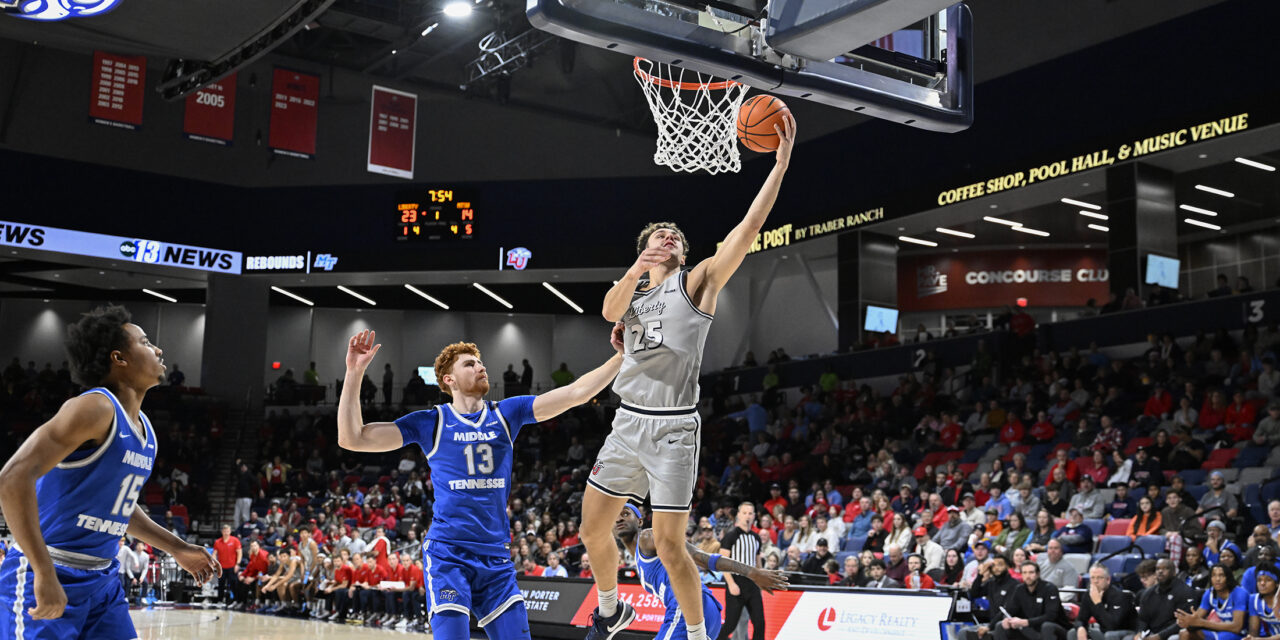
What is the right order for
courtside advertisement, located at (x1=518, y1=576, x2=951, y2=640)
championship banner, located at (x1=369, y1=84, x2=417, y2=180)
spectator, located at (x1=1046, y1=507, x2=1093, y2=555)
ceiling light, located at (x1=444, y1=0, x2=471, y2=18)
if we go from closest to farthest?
courtside advertisement, located at (x1=518, y1=576, x2=951, y2=640), spectator, located at (x1=1046, y1=507, x2=1093, y2=555), ceiling light, located at (x1=444, y1=0, x2=471, y2=18), championship banner, located at (x1=369, y1=84, x2=417, y2=180)

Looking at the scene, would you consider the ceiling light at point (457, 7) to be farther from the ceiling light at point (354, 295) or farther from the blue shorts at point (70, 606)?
Answer: the blue shorts at point (70, 606)

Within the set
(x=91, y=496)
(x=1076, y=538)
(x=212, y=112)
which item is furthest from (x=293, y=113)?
(x=91, y=496)

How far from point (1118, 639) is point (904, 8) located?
7.30m

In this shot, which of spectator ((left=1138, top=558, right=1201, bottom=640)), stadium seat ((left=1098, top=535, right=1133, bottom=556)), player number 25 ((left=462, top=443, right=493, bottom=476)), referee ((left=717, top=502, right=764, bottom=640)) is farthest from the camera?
stadium seat ((left=1098, top=535, right=1133, bottom=556))

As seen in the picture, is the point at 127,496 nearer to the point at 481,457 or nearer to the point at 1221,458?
the point at 481,457

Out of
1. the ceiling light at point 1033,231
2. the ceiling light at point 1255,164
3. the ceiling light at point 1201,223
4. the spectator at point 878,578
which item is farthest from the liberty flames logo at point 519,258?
the spectator at point 878,578

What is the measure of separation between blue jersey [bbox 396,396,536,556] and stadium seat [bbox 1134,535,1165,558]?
931 cm

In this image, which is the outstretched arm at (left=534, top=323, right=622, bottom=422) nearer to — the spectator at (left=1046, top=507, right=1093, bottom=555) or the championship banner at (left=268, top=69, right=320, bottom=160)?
the spectator at (left=1046, top=507, right=1093, bottom=555)

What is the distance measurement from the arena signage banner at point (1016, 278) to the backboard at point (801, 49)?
72.2 feet

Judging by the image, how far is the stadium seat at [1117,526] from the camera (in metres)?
13.3

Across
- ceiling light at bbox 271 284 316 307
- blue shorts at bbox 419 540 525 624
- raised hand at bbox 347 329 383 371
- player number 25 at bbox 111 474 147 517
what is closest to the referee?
blue shorts at bbox 419 540 525 624

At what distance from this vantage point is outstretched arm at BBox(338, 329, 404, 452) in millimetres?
5316

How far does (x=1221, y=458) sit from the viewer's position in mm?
14547

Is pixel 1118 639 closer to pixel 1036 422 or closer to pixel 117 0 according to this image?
pixel 1036 422
